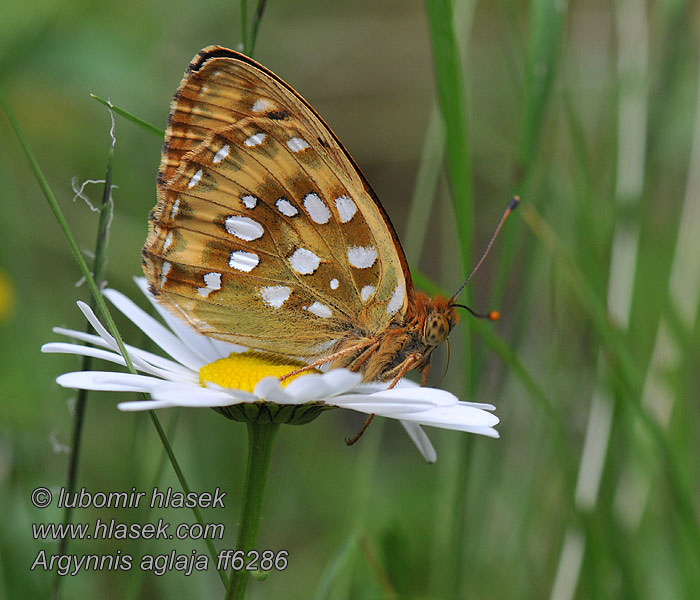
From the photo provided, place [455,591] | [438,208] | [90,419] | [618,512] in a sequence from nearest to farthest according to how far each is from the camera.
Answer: [455,591] < [618,512] < [90,419] < [438,208]

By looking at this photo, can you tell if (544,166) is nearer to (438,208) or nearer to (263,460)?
(263,460)

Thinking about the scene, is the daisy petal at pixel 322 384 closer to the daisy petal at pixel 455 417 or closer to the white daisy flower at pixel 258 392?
the white daisy flower at pixel 258 392

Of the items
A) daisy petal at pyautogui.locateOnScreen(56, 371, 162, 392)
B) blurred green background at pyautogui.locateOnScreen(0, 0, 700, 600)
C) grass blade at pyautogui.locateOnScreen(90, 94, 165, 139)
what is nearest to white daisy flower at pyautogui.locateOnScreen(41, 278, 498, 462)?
daisy petal at pyautogui.locateOnScreen(56, 371, 162, 392)

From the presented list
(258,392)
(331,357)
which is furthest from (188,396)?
(331,357)

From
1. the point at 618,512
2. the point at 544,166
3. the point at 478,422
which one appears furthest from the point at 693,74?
the point at 478,422

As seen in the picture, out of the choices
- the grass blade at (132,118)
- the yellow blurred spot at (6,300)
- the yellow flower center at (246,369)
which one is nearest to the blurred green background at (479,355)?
the yellow blurred spot at (6,300)

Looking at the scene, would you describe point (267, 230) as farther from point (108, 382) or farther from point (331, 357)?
point (108, 382)

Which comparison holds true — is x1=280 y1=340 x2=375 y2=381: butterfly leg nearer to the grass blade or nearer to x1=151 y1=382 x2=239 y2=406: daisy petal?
x1=151 y1=382 x2=239 y2=406: daisy petal
